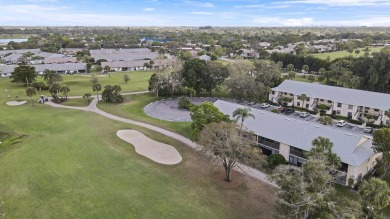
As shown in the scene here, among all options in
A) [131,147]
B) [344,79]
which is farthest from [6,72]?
[344,79]

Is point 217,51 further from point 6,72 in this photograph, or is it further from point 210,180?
point 210,180

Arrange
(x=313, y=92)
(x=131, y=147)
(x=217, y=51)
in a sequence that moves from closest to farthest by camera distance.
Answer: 1. (x=131, y=147)
2. (x=313, y=92)
3. (x=217, y=51)

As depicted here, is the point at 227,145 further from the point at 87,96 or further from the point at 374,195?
the point at 87,96

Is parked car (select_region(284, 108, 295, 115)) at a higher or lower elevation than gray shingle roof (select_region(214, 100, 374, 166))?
lower

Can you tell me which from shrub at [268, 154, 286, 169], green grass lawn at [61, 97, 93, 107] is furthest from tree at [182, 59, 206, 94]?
shrub at [268, 154, 286, 169]

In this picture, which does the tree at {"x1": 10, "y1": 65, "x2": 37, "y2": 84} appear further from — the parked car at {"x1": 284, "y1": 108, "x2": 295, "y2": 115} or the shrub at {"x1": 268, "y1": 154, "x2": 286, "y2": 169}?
the shrub at {"x1": 268, "y1": 154, "x2": 286, "y2": 169}

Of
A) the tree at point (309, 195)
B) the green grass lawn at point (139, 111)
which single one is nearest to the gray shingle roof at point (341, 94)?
the green grass lawn at point (139, 111)

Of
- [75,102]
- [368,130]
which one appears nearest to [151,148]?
[75,102]
